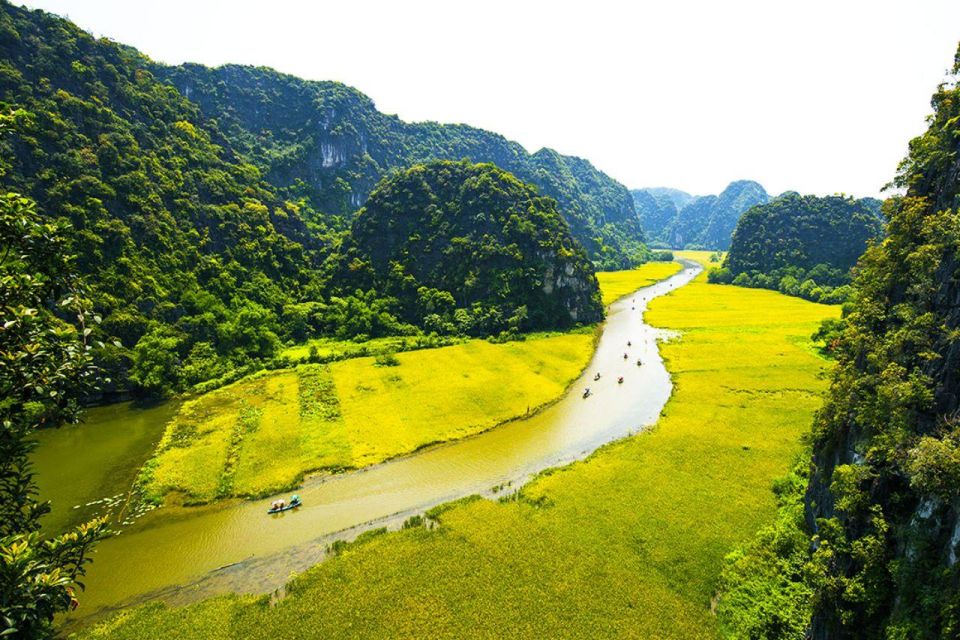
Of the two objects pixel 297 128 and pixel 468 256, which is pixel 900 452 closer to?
pixel 468 256

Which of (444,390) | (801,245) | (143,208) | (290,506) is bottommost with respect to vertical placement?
(290,506)

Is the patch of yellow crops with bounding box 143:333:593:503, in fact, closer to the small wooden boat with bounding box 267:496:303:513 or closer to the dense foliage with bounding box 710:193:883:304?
the small wooden boat with bounding box 267:496:303:513

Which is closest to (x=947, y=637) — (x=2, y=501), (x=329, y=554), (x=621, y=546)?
(x=621, y=546)

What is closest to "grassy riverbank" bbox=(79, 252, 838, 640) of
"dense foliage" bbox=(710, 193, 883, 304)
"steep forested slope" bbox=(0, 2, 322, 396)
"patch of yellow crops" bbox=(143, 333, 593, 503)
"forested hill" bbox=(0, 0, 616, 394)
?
"patch of yellow crops" bbox=(143, 333, 593, 503)

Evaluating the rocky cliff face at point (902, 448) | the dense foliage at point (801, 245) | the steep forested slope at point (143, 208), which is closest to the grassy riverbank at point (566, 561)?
the rocky cliff face at point (902, 448)

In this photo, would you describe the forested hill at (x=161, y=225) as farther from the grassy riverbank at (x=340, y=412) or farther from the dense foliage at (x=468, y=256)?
the grassy riverbank at (x=340, y=412)

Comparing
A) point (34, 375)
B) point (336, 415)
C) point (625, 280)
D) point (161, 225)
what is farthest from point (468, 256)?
point (625, 280)
